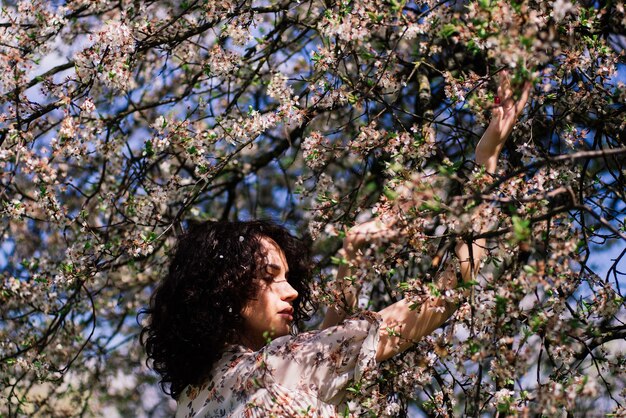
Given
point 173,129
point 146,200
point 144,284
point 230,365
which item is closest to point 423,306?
point 230,365

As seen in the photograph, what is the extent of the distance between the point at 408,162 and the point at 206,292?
95 centimetres

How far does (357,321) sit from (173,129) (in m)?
1.49

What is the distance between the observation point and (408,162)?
3027 millimetres

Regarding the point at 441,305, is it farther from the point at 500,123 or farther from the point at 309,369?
the point at 500,123

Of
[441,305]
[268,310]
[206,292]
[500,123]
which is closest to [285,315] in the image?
[268,310]

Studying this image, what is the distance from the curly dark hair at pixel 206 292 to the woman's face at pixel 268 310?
21mm

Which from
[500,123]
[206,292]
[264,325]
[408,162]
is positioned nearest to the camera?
[500,123]

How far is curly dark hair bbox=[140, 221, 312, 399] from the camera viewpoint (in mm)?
2396

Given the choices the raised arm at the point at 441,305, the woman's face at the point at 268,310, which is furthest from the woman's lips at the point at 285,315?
the raised arm at the point at 441,305

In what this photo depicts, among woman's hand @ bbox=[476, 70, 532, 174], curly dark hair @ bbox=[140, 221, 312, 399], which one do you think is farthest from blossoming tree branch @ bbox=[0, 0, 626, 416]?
curly dark hair @ bbox=[140, 221, 312, 399]

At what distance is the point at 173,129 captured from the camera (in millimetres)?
3350

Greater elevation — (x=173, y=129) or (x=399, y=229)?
(x=173, y=129)

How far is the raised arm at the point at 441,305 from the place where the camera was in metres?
2.16

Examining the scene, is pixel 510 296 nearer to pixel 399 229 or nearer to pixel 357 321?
pixel 399 229
